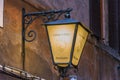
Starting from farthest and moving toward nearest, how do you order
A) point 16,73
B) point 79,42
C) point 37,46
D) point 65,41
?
point 37,46 < point 16,73 < point 79,42 < point 65,41

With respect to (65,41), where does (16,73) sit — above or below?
below

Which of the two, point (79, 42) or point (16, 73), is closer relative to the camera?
point (79, 42)

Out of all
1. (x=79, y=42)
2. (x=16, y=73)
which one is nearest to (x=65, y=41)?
(x=79, y=42)

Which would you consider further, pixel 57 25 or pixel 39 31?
pixel 39 31

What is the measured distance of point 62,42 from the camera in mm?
6754

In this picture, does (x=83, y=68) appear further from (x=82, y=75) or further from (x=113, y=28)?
(x=113, y=28)

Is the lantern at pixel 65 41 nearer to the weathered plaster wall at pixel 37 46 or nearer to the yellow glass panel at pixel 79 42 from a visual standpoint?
the yellow glass panel at pixel 79 42

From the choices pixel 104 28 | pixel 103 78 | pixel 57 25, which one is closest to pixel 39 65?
pixel 57 25

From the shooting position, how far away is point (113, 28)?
46.8ft

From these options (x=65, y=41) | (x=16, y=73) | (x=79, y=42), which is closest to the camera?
(x=65, y=41)

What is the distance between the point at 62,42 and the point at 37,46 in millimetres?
1874

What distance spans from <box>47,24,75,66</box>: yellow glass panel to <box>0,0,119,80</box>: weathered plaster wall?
925 mm

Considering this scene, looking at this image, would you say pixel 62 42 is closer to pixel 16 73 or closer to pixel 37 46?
pixel 16 73

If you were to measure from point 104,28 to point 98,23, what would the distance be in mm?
395
